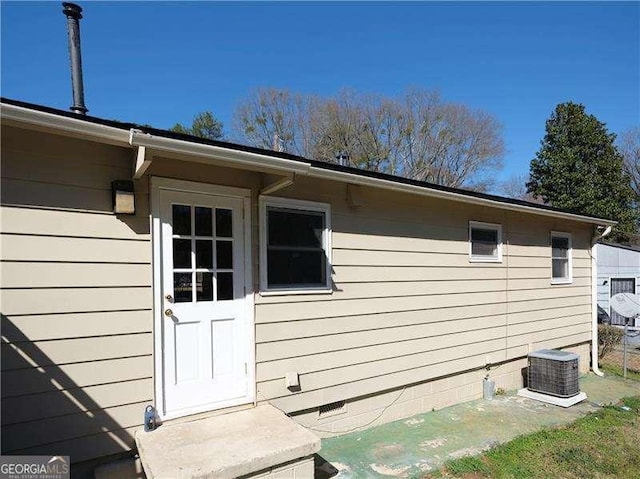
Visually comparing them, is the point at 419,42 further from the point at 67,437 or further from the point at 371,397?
the point at 67,437

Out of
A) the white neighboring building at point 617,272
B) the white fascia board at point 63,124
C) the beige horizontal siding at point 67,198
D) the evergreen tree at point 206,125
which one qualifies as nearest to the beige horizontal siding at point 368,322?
the beige horizontal siding at point 67,198

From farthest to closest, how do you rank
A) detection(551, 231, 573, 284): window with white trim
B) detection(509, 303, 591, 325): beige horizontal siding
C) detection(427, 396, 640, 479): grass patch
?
detection(551, 231, 573, 284): window with white trim
detection(509, 303, 591, 325): beige horizontal siding
detection(427, 396, 640, 479): grass patch

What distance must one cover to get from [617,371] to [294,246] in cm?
726

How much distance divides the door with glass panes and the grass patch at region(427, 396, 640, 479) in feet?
6.71

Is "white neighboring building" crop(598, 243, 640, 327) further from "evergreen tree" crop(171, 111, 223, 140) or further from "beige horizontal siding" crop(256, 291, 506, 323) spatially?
"evergreen tree" crop(171, 111, 223, 140)

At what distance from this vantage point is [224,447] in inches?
109

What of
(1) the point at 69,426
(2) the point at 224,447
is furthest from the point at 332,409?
(1) the point at 69,426

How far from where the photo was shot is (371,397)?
4.50 m

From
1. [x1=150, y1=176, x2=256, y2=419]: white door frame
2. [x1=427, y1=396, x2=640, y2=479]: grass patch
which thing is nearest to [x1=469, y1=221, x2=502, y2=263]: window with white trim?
[x1=427, y1=396, x2=640, y2=479]: grass patch

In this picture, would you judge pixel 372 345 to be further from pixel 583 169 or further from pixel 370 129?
pixel 583 169

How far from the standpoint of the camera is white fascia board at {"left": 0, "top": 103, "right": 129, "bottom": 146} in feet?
7.61

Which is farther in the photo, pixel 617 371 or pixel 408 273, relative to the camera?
pixel 617 371

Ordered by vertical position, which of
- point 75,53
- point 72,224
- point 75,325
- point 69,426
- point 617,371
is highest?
point 75,53

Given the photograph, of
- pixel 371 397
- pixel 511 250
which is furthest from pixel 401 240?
pixel 511 250
